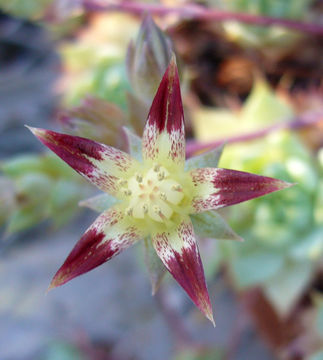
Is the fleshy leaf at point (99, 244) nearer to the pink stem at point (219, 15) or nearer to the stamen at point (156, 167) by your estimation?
the stamen at point (156, 167)

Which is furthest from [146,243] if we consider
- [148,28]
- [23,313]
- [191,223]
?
[23,313]

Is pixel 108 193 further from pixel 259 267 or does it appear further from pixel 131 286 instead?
pixel 131 286

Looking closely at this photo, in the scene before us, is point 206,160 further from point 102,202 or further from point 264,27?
point 264,27

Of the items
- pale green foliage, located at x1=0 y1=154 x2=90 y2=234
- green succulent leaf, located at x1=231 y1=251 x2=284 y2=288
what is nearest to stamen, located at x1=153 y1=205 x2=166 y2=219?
pale green foliage, located at x1=0 y1=154 x2=90 y2=234

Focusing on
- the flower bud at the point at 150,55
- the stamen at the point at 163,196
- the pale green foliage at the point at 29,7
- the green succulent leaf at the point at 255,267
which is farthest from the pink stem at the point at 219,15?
the stamen at the point at 163,196

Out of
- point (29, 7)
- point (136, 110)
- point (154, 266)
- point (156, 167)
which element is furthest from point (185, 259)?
point (29, 7)

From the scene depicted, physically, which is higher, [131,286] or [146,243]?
[146,243]

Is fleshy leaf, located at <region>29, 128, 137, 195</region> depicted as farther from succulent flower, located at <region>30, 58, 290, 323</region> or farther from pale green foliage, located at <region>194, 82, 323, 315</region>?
pale green foliage, located at <region>194, 82, 323, 315</region>
